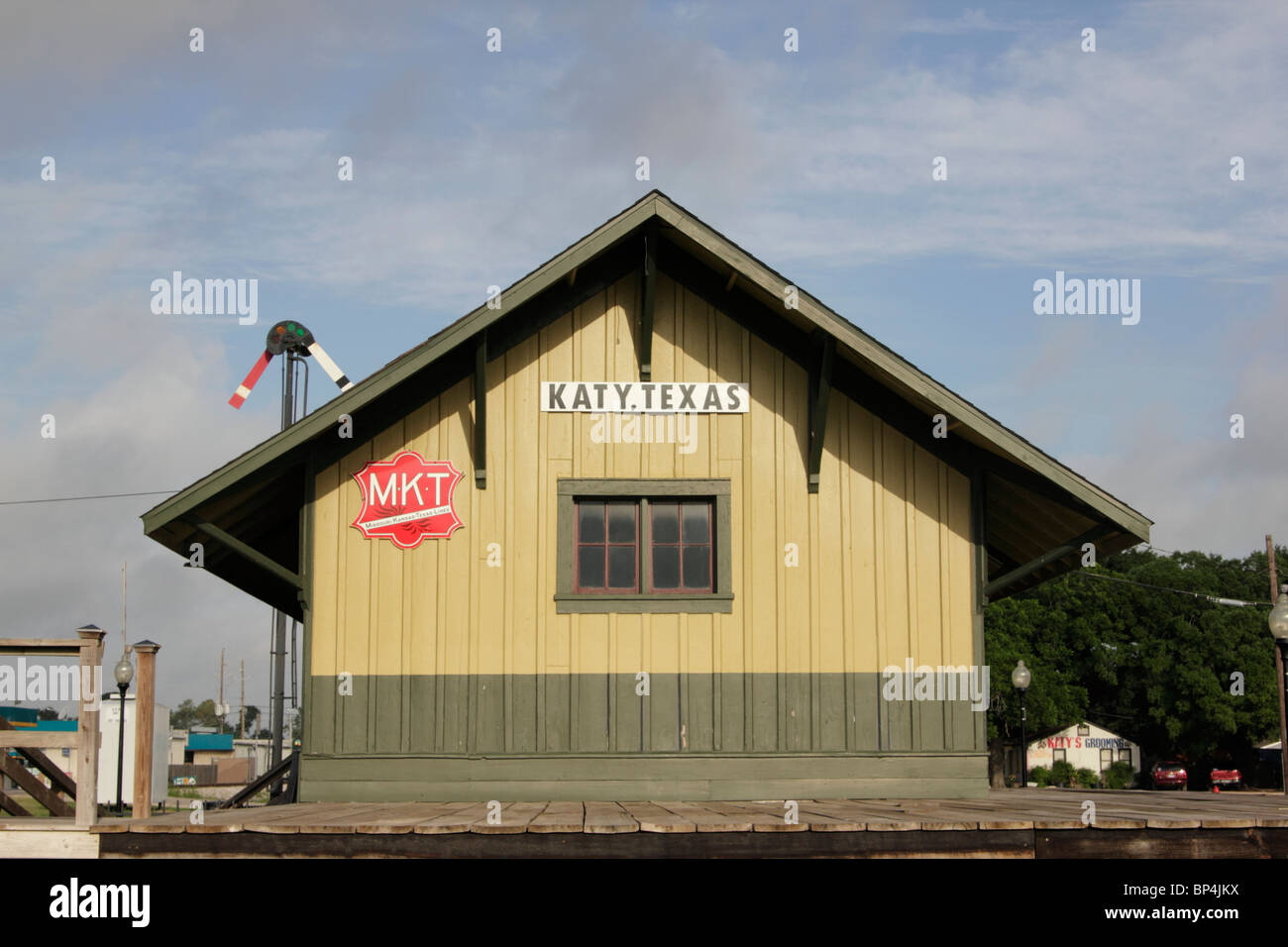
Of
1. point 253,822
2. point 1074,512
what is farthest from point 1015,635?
point 253,822

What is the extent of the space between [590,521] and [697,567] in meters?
1.18

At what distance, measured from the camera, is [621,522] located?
45.4ft

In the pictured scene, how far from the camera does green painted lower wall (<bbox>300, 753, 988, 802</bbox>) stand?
43.5 ft

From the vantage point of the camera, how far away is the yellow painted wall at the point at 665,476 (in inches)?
532

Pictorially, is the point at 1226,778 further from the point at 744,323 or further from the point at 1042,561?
the point at 744,323

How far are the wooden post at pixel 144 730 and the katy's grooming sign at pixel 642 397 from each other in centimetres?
457

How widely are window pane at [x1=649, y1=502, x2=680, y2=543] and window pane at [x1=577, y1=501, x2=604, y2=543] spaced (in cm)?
53

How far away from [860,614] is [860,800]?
5.99 ft

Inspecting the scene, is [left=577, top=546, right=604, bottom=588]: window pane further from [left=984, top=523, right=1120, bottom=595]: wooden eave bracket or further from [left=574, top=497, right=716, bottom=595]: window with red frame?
[left=984, top=523, right=1120, bottom=595]: wooden eave bracket

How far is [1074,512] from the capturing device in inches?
529

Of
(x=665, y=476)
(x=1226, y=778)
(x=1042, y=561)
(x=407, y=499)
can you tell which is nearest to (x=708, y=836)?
(x=665, y=476)

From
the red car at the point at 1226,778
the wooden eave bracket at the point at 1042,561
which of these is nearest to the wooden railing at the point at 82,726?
the wooden eave bracket at the point at 1042,561

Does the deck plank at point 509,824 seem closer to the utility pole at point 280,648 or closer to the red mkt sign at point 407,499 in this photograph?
the red mkt sign at point 407,499

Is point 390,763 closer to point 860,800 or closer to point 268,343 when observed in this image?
point 860,800
